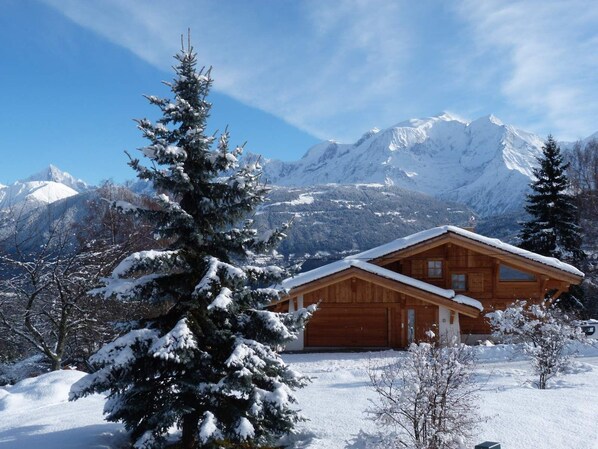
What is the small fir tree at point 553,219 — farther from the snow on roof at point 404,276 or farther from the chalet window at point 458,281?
the chalet window at point 458,281

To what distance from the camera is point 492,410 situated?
1027cm

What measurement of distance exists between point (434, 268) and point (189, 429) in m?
20.1

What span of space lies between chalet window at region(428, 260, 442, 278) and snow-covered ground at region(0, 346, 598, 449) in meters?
10.3

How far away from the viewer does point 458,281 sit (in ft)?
86.2

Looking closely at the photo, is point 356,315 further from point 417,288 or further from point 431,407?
point 431,407

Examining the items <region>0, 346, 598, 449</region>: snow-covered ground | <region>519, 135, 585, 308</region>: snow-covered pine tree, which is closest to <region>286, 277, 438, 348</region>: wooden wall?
<region>0, 346, 598, 449</region>: snow-covered ground

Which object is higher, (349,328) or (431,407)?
(349,328)

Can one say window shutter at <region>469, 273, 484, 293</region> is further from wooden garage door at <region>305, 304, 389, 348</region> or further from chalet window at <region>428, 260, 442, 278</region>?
wooden garage door at <region>305, 304, 389, 348</region>

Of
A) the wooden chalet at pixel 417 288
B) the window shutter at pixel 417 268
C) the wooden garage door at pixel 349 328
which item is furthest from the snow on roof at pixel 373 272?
the window shutter at pixel 417 268

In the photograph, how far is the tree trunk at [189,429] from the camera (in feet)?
26.7

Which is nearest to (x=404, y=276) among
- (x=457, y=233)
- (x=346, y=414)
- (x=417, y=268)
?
(x=417, y=268)

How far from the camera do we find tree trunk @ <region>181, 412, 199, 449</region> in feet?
26.7

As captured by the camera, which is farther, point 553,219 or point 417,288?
point 553,219

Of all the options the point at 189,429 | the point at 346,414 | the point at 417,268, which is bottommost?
the point at 346,414
